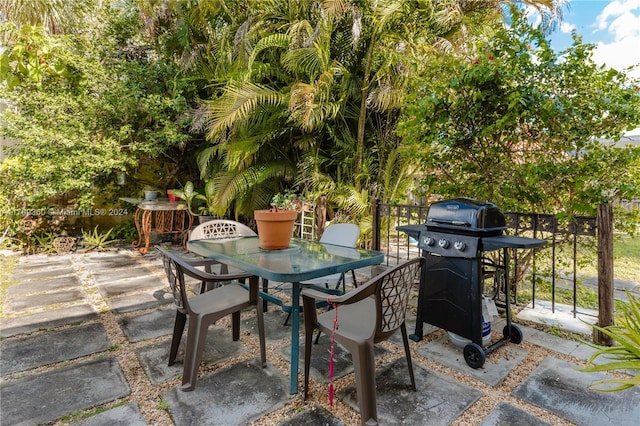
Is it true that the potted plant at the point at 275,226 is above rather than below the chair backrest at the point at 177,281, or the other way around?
above

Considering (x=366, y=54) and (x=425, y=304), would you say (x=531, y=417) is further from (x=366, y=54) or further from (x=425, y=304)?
(x=366, y=54)

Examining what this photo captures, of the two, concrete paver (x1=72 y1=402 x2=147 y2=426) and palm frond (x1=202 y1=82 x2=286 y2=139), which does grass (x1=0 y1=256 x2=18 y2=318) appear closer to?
concrete paver (x1=72 y1=402 x2=147 y2=426)

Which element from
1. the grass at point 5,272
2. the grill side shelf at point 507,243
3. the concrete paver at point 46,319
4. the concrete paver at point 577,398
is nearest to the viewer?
the concrete paver at point 577,398

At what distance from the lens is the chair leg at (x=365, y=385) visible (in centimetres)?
163

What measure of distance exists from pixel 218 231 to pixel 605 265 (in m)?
3.12

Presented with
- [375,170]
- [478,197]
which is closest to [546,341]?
[478,197]

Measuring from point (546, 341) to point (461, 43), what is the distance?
3740 millimetres

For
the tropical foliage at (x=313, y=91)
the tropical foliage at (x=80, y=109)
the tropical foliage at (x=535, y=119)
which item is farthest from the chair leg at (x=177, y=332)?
the tropical foliage at (x=80, y=109)

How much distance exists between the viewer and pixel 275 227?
2.48 metres

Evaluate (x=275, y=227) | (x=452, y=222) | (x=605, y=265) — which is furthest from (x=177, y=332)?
(x=605, y=265)

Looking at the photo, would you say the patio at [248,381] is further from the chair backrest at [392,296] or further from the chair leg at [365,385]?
the chair backrest at [392,296]

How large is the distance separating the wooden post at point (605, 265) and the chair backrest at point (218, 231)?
9.24 ft

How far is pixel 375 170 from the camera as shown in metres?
5.45

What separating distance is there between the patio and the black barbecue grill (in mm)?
180
